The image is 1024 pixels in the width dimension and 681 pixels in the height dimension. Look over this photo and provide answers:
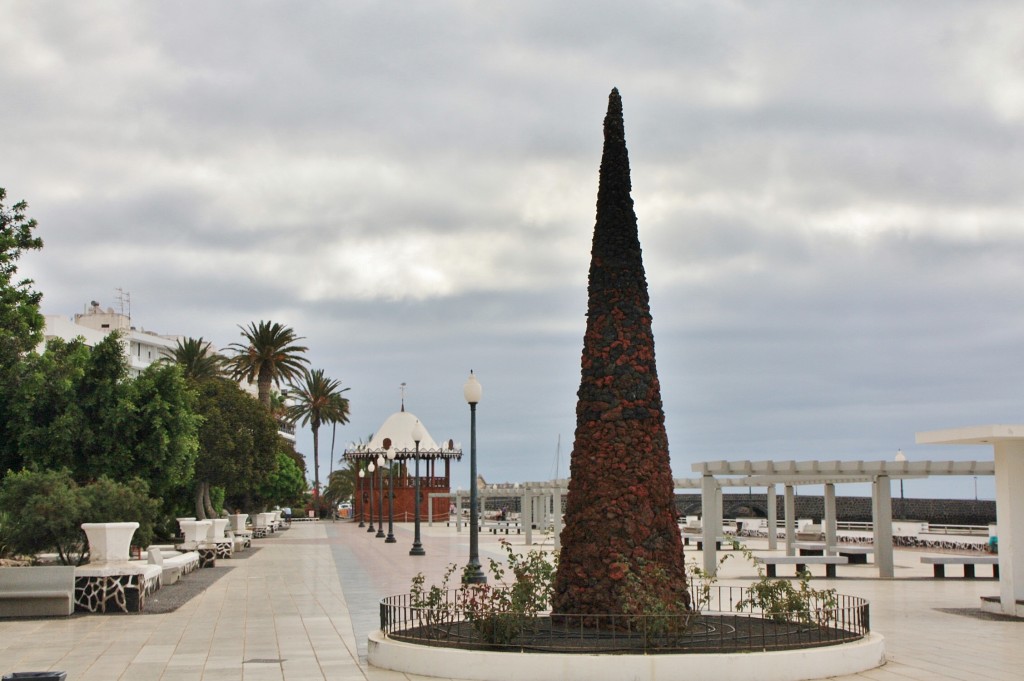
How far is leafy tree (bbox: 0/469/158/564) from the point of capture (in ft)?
60.2

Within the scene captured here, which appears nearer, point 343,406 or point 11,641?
point 11,641

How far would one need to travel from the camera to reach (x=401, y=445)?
80812 mm

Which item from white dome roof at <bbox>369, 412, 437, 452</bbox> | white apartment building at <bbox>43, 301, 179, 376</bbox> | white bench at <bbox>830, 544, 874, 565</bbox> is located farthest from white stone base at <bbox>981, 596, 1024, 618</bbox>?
white apartment building at <bbox>43, 301, 179, 376</bbox>

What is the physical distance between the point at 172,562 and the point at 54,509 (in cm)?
548

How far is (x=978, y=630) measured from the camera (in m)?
15.5

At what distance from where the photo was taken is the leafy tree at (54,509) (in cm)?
1834

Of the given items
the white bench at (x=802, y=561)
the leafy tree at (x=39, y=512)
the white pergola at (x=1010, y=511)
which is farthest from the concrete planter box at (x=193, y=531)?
the white pergola at (x=1010, y=511)

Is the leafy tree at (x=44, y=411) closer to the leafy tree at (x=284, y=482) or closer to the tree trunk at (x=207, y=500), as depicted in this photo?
the tree trunk at (x=207, y=500)

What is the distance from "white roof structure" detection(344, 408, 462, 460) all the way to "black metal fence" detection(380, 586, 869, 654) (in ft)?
210

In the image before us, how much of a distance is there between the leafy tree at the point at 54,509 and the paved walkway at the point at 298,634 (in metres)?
2.20

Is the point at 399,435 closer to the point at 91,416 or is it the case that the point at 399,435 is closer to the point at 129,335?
the point at 129,335

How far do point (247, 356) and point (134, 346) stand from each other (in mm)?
41035

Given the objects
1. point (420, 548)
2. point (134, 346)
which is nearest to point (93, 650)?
point (420, 548)

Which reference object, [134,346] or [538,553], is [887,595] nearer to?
[538,553]
